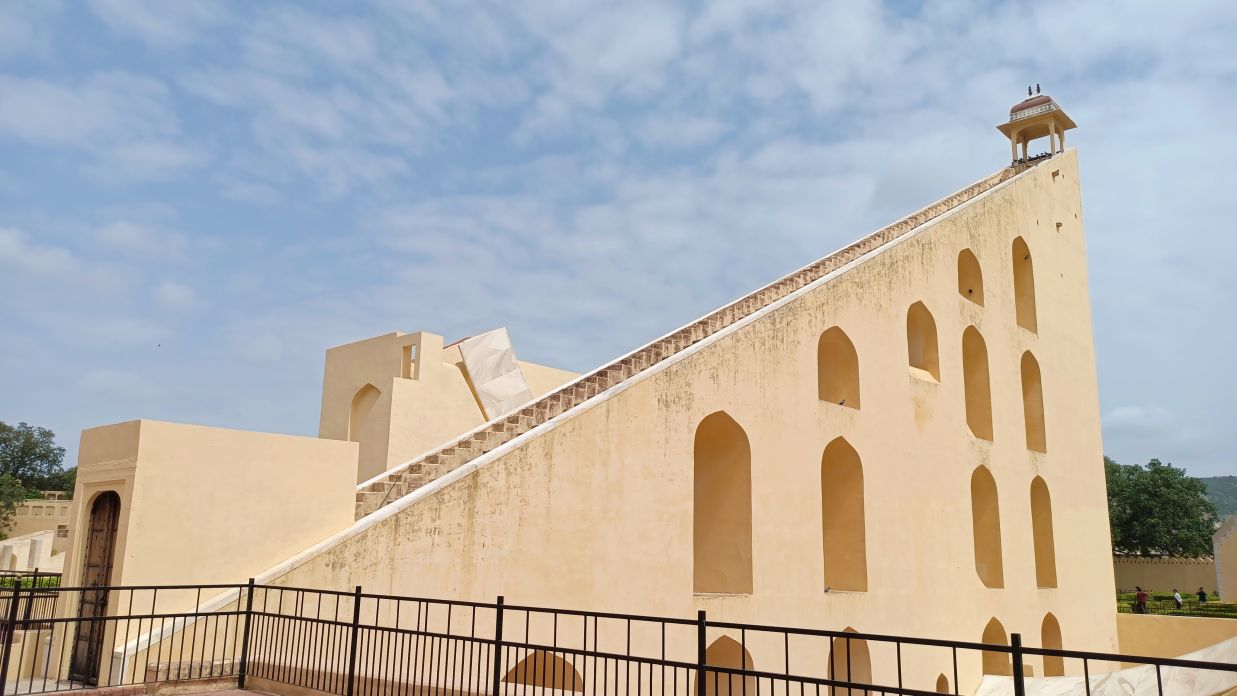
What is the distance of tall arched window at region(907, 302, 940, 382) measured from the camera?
14.9 meters

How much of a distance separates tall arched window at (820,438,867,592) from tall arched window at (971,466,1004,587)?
3825 millimetres

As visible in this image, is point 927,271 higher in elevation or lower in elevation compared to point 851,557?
higher

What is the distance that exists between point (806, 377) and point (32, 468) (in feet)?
202

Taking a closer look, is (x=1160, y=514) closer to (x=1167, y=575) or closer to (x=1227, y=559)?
(x=1167, y=575)

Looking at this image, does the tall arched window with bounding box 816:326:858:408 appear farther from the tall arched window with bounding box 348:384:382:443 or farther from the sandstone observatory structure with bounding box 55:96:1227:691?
the tall arched window with bounding box 348:384:382:443

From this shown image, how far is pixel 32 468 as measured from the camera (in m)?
58.3

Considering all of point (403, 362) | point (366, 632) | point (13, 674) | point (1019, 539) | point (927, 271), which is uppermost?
point (927, 271)

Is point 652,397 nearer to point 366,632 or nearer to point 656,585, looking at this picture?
point 656,585

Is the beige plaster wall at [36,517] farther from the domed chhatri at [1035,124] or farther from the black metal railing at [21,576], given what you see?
the domed chhatri at [1035,124]

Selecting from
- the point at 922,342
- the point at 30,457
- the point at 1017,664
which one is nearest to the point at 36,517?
the point at 30,457

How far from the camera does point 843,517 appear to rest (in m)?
12.8

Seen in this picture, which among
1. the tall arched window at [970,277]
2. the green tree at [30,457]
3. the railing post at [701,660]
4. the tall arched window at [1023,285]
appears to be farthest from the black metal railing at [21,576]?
the green tree at [30,457]

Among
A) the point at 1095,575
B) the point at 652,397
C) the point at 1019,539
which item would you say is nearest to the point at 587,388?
the point at 652,397

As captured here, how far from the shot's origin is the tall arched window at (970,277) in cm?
1669
